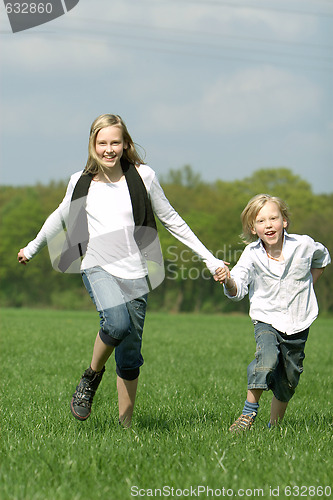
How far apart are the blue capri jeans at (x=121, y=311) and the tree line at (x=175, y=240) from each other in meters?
52.7

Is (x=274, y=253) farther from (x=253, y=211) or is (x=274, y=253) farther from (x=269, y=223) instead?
(x=253, y=211)

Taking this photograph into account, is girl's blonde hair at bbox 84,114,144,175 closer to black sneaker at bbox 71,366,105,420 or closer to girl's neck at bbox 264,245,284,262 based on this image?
girl's neck at bbox 264,245,284,262

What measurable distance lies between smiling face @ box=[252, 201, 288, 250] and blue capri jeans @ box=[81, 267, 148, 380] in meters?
1.11

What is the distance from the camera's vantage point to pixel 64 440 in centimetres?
442

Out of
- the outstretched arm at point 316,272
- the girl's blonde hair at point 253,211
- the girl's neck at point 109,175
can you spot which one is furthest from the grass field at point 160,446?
the girl's neck at point 109,175

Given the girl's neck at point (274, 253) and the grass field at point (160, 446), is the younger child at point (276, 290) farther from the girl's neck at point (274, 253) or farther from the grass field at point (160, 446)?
the grass field at point (160, 446)

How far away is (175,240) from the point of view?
63.5 m

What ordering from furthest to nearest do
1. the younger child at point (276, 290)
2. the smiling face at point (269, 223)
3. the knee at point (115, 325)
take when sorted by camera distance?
the smiling face at point (269, 223)
the younger child at point (276, 290)
the knee at point (115, 325)

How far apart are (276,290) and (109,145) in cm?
184

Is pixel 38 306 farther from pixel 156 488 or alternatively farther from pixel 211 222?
pixel 156 488

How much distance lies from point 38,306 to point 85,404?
6240 cm

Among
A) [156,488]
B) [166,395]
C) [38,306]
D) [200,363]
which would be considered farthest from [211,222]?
[156,488]

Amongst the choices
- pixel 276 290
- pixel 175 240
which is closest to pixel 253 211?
pixel 276 290

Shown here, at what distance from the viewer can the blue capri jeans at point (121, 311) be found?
4.93 meters
